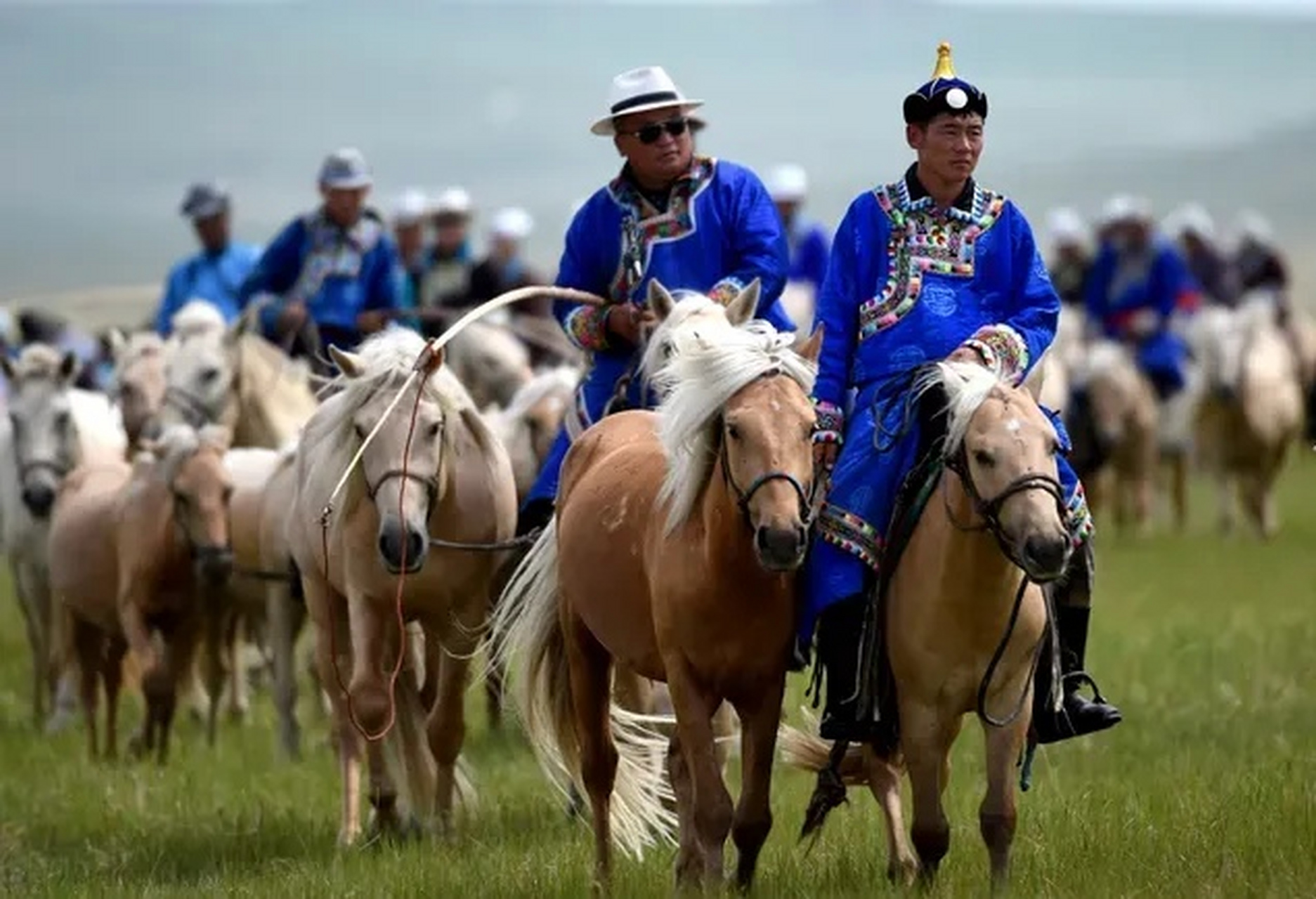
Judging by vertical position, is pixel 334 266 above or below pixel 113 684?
above

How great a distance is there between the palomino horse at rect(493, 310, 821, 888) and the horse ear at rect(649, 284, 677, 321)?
44 centimetres

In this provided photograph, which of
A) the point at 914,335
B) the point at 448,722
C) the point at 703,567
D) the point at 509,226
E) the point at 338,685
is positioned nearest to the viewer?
the point at 703,567

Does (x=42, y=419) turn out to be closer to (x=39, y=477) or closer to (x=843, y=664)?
(x=39, y=477)

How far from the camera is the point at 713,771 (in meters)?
9.07

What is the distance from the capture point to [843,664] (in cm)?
902

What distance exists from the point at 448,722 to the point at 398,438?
1.17 meters

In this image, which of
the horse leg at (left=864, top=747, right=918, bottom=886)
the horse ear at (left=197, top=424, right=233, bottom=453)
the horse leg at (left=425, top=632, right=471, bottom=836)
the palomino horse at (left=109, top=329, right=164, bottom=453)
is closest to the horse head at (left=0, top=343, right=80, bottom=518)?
the palomino horse at (left=109, top=329, right=164, bottom=453)

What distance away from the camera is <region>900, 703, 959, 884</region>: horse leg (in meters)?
8.77

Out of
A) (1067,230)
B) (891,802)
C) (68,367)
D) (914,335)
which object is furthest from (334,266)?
(1067,230)

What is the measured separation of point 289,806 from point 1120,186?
95421 mm

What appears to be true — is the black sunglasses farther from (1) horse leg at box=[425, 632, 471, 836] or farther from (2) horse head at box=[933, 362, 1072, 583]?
(2) horse head at box=[933, 362, 1072, 583]

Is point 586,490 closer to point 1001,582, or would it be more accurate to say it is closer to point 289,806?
point 1001,582

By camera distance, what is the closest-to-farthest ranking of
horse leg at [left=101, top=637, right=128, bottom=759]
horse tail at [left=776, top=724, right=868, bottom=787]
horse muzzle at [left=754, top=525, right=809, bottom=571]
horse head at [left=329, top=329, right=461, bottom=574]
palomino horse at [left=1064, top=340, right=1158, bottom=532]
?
horse muzzle at [left=754, top=525, right=809, bottom=571]
horse tail at [left=776, top=724, right=868, bottom=787]
horse head at [left=329, top=329, right=461, bottom=574]
horse leg at [left=101, top=637, right=128, bottom=759]
palomino horse at [left=1064, top=340, right=1158, bottom=532]

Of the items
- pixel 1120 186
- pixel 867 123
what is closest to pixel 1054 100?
pixel 867 123
